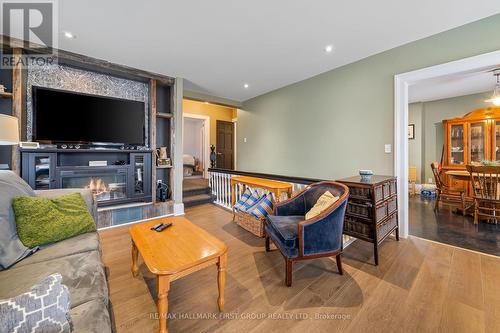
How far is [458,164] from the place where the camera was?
4711 mm

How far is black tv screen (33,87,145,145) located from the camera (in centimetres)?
290

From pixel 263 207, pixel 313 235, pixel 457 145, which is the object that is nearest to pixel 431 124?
pixel 457 145

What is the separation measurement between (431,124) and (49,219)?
24.3 feet

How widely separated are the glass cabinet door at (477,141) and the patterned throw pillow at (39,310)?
664 cm

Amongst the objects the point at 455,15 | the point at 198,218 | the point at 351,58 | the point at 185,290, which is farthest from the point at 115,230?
the point at 455,15

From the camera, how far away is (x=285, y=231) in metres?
1.86

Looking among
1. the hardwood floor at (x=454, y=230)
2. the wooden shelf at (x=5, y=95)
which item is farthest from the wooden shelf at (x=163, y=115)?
the hardwood floor at (x=454, y=230)

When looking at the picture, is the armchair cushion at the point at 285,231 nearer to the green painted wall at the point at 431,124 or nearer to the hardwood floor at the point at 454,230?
the hardwood floor at the point at 454,230

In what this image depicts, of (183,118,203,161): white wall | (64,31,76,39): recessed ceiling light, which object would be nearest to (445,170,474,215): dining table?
(64,31,76,39): recessed ceiling light

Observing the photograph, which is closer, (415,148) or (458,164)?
(458,164)

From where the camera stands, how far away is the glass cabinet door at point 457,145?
466 centimetres

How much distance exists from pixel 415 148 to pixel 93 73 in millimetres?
7330

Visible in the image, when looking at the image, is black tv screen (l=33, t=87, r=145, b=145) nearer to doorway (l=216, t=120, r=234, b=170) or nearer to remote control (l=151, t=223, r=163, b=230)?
remote control (l=151, t=223, r=163, b=230)

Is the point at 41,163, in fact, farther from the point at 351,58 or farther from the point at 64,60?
the point at 351,58
